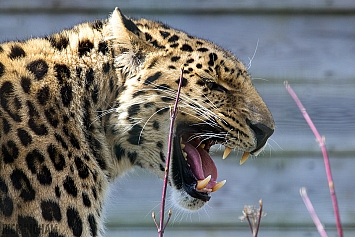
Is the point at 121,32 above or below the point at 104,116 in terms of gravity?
above

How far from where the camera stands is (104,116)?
3.46 m

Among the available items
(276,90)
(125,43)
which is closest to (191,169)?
(125,43)

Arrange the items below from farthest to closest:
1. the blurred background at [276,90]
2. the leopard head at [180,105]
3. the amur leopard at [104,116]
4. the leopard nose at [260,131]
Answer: the blurred background at [276,90] < the leopard nose at [260,131] < the leopard head at [180,105] < the amur leopard at [104,116]

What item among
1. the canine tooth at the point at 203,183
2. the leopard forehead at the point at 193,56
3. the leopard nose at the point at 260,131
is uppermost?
the leopard forehead at the point at 193,56

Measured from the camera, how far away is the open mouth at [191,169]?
3.58 metres

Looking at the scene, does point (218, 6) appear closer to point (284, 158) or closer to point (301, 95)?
point (301, 95)

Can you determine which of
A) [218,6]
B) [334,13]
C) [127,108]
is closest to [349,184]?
[334,13]

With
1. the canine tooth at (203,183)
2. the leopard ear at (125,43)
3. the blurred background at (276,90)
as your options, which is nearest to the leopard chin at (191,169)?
the canine tooth at (203,183)

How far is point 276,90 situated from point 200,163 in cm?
196

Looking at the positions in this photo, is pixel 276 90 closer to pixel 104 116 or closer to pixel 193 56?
pixel 193 56

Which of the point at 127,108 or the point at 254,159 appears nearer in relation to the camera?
the point at 127,108

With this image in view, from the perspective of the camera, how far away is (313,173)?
554 centimetres

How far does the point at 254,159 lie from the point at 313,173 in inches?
18.6

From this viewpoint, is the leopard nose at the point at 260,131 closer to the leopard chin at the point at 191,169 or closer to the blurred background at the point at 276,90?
the leopard chin at the point at 191,169
